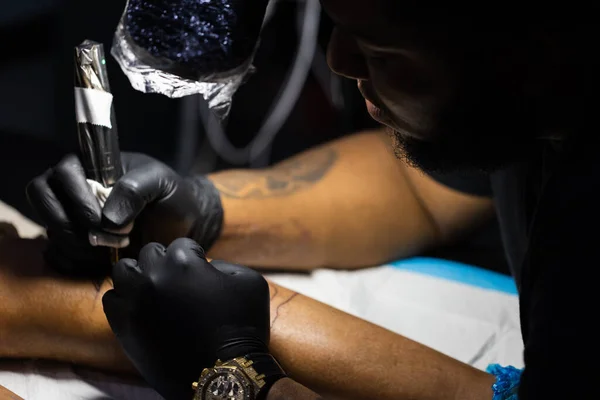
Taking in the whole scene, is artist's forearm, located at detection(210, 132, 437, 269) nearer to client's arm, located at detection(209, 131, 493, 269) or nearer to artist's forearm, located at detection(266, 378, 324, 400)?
client's arm, located at detection(209, 131, 493, 269)

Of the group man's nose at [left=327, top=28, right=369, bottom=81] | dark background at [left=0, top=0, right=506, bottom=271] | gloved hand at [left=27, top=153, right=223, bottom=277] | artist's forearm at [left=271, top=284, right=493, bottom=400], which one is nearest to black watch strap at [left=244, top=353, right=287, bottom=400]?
artist's forearm at [left=271, top=284, right=493, bottom=400]

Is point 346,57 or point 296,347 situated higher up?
point 346,57

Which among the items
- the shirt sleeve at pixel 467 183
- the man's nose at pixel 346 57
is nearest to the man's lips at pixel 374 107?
the man's nose at pixel 346 57

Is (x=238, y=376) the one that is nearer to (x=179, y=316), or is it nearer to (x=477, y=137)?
(x=179, y=316)

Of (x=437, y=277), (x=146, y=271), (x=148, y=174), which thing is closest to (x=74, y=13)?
(x=148, y=174)

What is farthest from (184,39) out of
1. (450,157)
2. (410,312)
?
(410,312)

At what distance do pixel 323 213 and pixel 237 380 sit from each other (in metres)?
0.56

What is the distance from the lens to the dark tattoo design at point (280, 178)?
1.34 m

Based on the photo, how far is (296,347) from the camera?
3.40ft

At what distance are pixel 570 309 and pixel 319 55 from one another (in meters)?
1.49

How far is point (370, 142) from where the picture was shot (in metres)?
1.50

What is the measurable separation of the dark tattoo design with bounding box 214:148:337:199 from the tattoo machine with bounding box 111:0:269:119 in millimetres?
402

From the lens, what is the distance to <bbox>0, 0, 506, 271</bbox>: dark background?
147cm

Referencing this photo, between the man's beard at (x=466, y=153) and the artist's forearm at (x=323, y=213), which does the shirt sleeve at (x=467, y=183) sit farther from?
the man's beard at (x=466, y=153)
